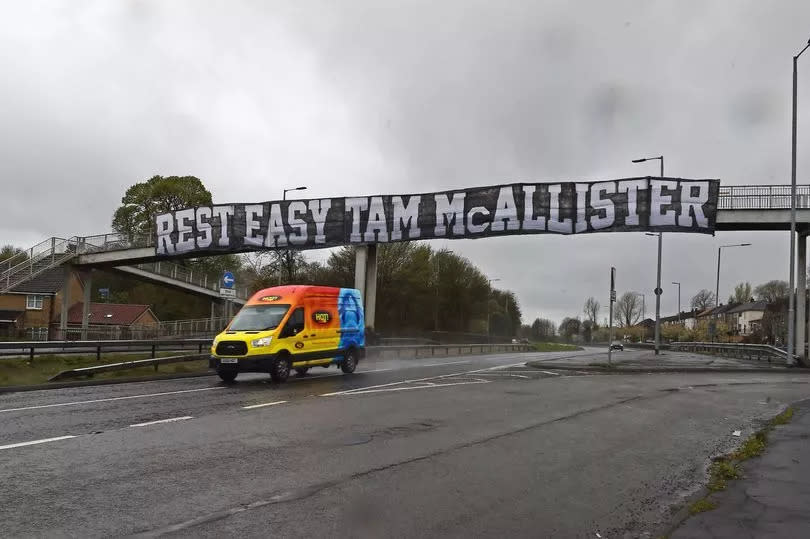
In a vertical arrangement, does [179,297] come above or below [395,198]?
below

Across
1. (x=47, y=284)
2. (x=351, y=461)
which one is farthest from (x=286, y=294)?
(x=47, y=284)

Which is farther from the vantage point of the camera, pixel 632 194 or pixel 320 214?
pixel 320 214

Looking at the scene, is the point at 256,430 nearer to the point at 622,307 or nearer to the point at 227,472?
the point at 227,472

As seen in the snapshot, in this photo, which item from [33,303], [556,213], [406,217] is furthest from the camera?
[33,303]

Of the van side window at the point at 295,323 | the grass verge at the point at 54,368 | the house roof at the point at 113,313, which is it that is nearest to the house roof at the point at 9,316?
the house roof at the point at 113,313

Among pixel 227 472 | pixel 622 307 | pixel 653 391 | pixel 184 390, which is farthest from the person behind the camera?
pixel 622 307

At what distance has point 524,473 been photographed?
276 inches

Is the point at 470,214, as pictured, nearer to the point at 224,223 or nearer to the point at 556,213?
the point at 556,213

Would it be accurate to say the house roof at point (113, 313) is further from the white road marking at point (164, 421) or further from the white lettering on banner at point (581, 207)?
the white road marking at point (164, 421)

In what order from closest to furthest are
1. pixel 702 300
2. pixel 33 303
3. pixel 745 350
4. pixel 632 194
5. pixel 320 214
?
pixel 632 194
pixel 320 214
pixel 745 350
pixel 33 303
pixel 702 300

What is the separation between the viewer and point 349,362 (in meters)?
19.7

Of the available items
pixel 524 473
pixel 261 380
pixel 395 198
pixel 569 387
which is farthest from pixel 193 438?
pixel 395 198

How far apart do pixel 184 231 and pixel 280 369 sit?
2009 cm

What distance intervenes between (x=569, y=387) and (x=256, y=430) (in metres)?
9.91
